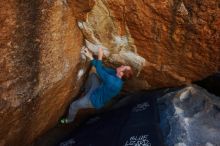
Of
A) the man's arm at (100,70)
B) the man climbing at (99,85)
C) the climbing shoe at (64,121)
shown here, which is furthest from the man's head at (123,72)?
the climbing shoe at (64,121)

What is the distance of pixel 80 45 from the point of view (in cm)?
346

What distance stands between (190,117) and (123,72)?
77cm

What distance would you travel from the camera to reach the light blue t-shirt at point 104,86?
3531 millimetres

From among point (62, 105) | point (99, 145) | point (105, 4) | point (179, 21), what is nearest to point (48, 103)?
point (62, 105)

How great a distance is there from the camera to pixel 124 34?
325 centimetres

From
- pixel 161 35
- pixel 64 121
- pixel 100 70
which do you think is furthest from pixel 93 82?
pixel 161 35

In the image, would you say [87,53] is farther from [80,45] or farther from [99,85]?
[99,85]

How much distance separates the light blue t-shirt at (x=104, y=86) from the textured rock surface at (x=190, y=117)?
483 millimetres

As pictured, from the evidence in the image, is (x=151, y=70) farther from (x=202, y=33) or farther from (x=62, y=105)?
(x=62, y=105)

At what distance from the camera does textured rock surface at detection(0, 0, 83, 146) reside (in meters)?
2.75

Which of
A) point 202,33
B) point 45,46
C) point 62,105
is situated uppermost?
point 45,46

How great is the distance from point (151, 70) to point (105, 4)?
86cm

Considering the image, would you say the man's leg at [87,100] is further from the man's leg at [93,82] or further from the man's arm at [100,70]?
the man's arm at [100,70]

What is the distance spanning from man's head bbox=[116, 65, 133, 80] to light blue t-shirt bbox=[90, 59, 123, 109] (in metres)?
0.04
